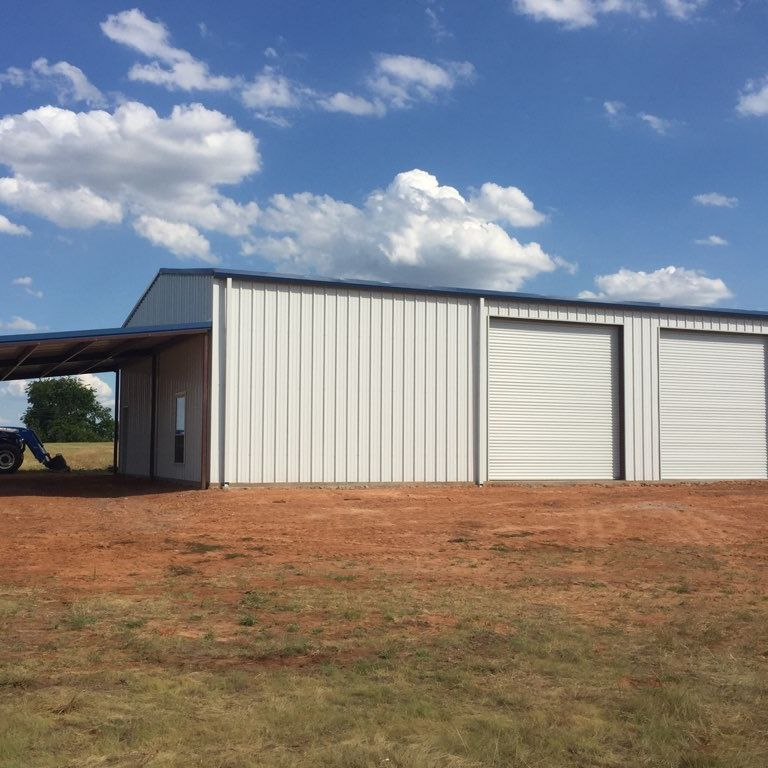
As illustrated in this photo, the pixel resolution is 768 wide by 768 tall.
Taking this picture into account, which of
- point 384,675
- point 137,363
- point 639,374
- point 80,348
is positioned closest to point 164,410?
point 80,348

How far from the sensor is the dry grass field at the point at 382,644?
5.32m

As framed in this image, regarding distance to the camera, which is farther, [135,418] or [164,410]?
[135,418]

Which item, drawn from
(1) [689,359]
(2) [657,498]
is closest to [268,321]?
(2) [657,498]

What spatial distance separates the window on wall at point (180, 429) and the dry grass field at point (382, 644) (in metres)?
7.67

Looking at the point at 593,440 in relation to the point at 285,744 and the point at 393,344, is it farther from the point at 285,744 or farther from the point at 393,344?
the point at 285,744

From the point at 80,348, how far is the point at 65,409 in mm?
81763

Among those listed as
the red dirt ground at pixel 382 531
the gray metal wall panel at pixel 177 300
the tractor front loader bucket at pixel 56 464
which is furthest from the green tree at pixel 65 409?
the red dirt ground at pixel 382 531

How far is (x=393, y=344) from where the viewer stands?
22.7 metres

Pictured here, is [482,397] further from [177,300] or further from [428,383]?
[177,300]

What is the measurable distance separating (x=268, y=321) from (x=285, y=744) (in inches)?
655

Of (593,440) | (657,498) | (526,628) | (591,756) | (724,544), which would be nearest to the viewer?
(591,756)

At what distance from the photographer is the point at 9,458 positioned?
1353 inches

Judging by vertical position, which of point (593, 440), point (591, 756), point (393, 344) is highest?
point (393, 344)

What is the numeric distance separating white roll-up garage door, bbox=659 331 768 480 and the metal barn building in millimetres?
53
